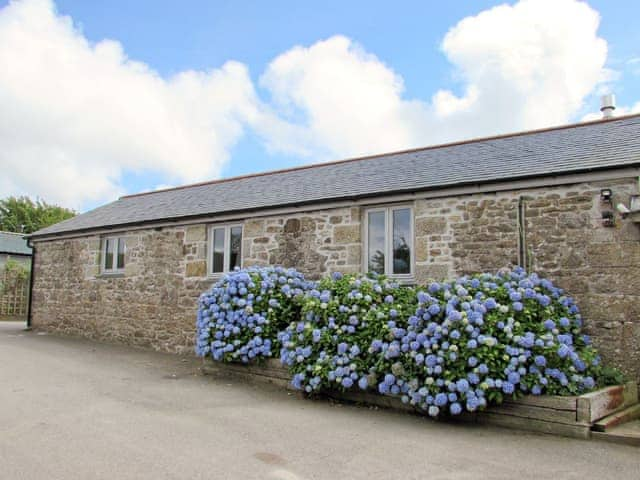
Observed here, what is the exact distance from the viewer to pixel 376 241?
10.1 metres

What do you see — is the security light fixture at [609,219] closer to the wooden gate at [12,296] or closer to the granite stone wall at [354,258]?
the granite stone wall at [354,258]

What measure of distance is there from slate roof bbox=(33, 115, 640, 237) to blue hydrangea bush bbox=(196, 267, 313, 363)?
204 centimetres

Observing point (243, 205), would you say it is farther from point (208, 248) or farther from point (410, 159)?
point (410, 159)

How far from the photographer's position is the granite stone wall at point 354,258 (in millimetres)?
7664

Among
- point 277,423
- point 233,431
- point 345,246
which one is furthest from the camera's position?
point 345,246

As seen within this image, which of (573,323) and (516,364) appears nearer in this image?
(516,364)

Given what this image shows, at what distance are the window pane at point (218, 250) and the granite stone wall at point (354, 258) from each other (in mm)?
247

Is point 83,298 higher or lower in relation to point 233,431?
higher

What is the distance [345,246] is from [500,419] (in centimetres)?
455

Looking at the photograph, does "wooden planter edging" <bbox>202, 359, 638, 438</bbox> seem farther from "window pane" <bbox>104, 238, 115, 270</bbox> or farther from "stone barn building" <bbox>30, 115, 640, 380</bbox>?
"window pane" <bbox>104, 238, 115, 270</bbox>

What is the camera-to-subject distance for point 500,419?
6.45 m

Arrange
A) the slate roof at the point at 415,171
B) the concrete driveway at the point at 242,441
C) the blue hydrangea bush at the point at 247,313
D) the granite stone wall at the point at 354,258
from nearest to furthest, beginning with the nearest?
the concrete driveway at the point at 242,441 < the granite stone wall at the point at 354,258 < the slate roof at the point at 415,171 < the blue hydrangea bush at the point at 247,313

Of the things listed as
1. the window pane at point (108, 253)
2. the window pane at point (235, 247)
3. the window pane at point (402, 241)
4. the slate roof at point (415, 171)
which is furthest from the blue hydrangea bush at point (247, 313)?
the window pane at point (108, 253)

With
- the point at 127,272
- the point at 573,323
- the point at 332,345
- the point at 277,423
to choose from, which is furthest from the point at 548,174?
the point at 127,272
